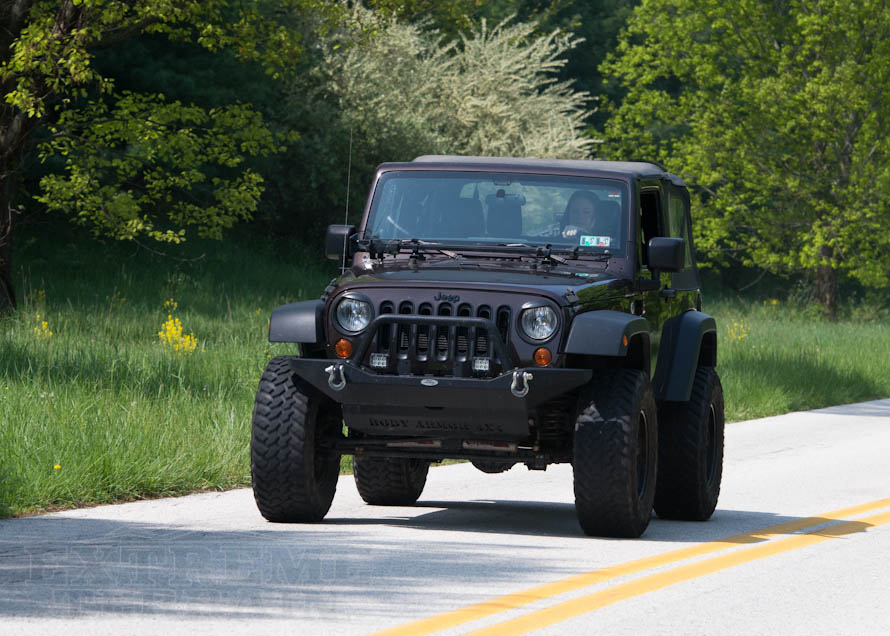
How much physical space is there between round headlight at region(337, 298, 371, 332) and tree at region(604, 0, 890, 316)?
99.6 feet

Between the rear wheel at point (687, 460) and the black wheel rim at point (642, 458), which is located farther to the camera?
Result: the rear wheel at point (687, 460)

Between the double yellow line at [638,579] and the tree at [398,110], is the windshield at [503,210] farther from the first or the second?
the tree at [398,110]

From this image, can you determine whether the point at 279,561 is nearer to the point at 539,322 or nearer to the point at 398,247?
the point at 539,322

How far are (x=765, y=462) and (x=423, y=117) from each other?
23.9 meters

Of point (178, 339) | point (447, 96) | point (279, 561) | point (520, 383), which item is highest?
point (447, 96)

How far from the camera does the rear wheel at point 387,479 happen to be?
10547 mm

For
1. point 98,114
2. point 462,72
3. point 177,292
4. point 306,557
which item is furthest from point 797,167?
point 306,557

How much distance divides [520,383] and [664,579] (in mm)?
1333

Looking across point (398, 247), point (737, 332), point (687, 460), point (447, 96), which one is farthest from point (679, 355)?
point (447, 96)

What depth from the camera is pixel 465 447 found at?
8.91 meters

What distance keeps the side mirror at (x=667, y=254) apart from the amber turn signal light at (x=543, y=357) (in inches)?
44.5

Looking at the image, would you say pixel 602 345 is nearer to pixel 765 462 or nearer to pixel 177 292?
pixel 765 462

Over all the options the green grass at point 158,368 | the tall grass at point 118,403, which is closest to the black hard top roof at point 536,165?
the tall grass at point 118,403

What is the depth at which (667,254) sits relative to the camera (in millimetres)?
9398
